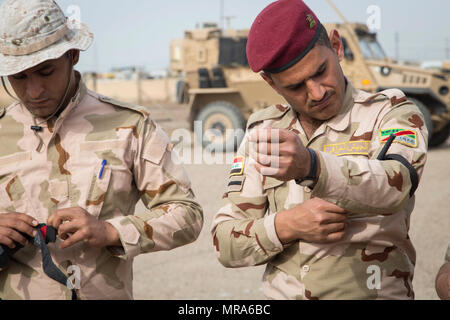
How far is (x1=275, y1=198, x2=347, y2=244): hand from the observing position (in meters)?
1.57

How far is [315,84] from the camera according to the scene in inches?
66.3

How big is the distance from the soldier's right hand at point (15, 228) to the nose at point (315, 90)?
991mm

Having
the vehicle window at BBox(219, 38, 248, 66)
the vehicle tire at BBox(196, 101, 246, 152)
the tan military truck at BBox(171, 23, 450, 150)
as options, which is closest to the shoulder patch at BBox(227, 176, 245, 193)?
the tan military truck at BBox(171, 23, 450, 150)

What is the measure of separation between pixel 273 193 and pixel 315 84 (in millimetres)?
380

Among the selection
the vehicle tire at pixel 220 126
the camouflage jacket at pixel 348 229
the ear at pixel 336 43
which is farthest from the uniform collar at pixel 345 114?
the vehicle tire at pixel 220 126

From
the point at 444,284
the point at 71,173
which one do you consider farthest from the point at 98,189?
the point at 444,284

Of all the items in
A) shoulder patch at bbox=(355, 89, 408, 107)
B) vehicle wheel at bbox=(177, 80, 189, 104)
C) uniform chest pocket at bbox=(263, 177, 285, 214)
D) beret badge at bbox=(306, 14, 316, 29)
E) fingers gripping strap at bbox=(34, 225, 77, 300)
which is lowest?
vehicle wheel at bbox=(177, 80, 189, 104)

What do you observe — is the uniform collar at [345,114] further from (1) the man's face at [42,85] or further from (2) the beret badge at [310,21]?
(1) the man's face at [42,85]

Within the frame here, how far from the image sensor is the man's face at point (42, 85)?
190cm

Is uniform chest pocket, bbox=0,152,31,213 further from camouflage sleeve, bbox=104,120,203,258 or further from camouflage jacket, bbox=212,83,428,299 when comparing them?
camouflage jacket, bbox=212,83,428,299

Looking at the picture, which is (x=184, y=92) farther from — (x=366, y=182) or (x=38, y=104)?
(x=366, y=182)

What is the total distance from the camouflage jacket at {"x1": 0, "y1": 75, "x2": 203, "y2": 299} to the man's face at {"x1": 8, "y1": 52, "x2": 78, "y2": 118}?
67 mm

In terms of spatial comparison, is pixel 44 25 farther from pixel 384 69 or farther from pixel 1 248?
pixel 384 69
